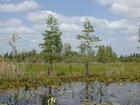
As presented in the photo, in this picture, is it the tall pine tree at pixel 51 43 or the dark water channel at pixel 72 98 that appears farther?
the tall pine tree at pixel 51 43

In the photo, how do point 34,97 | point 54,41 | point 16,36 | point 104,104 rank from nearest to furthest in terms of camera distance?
point 104,104 < point 34,97 < point 16,36 < point 54,41

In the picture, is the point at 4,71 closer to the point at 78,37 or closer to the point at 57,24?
the point at 78,37

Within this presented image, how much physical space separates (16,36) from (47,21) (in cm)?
1234

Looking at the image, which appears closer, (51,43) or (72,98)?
(72,98)

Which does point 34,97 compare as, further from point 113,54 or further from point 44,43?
point 113,54

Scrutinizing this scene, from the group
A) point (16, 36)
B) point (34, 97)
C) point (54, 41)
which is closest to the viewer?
point (34, 97)

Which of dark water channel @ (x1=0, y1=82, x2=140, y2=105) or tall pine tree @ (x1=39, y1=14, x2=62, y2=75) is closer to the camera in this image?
dark water channel @ (x1=0, y1=82, x2=140, y2=105)

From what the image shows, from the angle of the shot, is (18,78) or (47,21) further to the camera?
(47,21)

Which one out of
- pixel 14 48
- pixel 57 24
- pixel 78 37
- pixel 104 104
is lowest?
pixel 104 104

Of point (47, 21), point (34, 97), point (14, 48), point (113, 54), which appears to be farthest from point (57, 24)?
point (113, 54)

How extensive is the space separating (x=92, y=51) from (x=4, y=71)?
1234 centimetres

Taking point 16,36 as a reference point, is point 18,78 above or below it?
below

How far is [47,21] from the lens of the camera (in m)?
30.2

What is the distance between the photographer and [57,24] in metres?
30.3
